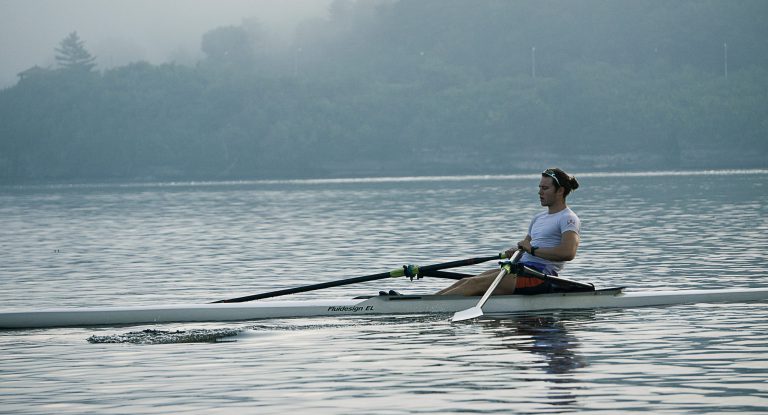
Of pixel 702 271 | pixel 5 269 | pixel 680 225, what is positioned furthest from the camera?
pixel 680 225

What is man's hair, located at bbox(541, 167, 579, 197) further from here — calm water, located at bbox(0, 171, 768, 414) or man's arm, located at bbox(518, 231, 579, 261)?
calm water, located at bbox(0, 171, 768, 414)

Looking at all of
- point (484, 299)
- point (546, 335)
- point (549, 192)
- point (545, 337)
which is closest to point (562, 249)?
point (549, 192)

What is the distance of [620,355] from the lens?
46.6 ft

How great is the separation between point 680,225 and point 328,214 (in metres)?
22.2

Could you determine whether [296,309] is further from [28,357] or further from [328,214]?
[328,214]

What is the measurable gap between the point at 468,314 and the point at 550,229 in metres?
1.41

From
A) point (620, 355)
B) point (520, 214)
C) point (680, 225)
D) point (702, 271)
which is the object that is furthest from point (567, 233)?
point (520, 214)

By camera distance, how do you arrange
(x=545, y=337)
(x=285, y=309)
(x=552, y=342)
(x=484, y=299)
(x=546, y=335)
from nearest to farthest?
(x=552, y=342) < (x=545, y=337) < (x=546, y=335) < (x=484, y=299) < (x=285, y=309)

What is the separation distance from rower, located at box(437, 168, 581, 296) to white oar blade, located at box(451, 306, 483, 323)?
48 centimetres

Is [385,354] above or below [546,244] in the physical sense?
below

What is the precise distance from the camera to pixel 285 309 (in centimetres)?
1742

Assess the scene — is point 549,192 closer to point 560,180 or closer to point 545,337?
point 560,180

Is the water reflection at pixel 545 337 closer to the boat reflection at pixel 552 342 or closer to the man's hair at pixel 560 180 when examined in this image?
the boat reflection at pixel 552 342

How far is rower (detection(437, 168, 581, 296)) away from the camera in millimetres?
16812
